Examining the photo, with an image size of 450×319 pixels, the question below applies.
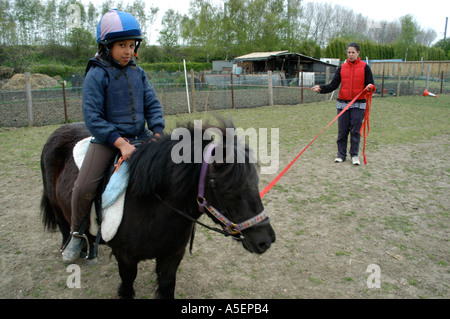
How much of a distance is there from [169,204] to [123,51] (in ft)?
3.89

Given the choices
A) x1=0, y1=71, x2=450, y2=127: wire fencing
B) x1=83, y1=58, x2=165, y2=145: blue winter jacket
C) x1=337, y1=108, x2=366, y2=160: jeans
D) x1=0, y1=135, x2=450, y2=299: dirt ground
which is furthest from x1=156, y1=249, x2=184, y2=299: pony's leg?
x1=0, y1=71, x2=450, y2=127: wire fencing

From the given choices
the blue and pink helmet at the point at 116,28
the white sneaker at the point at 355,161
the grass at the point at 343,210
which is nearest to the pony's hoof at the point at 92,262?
the grass at the point at 343,210

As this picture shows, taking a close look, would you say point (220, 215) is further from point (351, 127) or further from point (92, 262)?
point (351, 127)

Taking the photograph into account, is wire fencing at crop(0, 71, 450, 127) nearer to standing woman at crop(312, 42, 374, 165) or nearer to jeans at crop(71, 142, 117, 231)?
standing woman at crop(312, 42, 374, 165)

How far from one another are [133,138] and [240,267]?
5.43 ft

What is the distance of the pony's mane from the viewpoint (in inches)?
70.8

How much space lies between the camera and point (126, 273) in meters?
2.44

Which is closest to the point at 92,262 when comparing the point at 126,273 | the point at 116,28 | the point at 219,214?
the point at 126,273

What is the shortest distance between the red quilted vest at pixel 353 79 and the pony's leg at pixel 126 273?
5531 mm

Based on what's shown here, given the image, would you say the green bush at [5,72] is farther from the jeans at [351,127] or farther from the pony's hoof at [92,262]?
the pony's hoof at [92,262]

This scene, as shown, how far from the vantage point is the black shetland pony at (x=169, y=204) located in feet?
5.93

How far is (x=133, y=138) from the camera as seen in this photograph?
2580 mm
